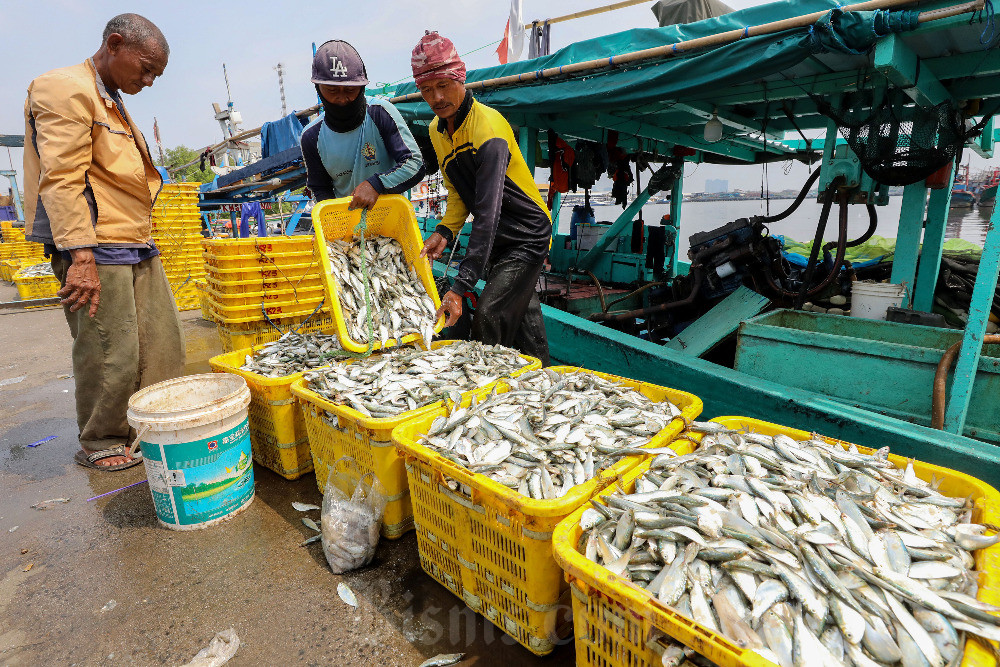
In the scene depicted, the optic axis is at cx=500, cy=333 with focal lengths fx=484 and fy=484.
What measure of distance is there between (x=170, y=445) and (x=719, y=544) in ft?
9.49

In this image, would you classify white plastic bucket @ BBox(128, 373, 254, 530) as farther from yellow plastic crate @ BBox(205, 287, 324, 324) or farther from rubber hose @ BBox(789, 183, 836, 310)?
rubber hose @ BBox(789, 183, 836, 310)

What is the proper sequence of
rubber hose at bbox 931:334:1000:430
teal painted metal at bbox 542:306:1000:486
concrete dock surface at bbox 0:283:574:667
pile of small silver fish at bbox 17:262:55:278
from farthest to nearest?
pile of small silver fish at bbox 17:262:55:278 → rubber hose at bbox 931:334:1000:430 → teal painted metal at bbox 542:306:1000:486 → concrete dock surface at bbox 0:283:574:667

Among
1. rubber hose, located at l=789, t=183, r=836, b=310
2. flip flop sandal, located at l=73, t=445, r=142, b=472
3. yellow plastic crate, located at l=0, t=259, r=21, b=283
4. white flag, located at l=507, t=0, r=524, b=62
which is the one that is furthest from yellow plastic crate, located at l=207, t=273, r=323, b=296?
yellow plastic crate, located at l=0, t=259, r=21, b=283

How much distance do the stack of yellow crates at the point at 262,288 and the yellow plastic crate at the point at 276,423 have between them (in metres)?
1.04

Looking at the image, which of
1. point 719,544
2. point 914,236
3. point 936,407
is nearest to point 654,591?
point 719,544

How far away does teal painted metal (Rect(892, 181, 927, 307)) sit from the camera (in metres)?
4.51

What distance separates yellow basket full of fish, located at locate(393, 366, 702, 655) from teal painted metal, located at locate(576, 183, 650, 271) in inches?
212

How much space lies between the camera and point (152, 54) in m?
3.31

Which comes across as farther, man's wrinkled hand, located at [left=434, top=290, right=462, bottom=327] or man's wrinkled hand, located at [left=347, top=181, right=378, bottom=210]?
man's wrinkled hand, located at [left=347, top=181, right=378, bottom=210]

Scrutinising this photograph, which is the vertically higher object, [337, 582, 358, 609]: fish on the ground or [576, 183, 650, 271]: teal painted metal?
[576, 183, 650, 271]: teal painted metal

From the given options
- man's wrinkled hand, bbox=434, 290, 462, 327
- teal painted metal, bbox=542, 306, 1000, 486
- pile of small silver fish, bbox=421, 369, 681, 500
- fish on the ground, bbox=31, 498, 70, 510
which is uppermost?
man's wrinkled hand, bbox=434, 290, 462, 327

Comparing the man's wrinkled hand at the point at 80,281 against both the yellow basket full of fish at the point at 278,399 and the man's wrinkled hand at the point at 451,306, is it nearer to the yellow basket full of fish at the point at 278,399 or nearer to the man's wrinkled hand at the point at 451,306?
the yellow basket full of fish at the point at 278,399

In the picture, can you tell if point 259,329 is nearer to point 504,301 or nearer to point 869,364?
point 504,301

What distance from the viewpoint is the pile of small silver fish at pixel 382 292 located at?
349 cm
